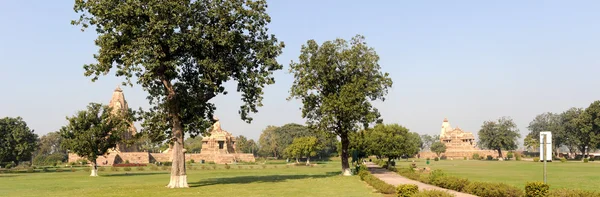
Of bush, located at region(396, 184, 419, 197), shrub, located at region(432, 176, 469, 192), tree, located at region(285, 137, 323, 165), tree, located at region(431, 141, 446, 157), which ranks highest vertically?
bush, located at region(396, 184, 419, 197)

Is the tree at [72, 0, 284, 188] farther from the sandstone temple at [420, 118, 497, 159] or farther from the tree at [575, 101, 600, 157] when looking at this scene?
the sandstone temple at [420, 118, 497, 159]

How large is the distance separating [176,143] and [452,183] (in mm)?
17048

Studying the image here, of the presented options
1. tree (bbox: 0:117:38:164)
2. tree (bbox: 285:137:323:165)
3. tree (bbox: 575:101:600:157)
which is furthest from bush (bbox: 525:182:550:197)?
tree (bbox: 575:101:600:157)

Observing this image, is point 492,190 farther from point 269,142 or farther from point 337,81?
point 269,142

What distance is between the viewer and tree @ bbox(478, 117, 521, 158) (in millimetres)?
125375

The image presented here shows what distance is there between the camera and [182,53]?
32594 millimetres

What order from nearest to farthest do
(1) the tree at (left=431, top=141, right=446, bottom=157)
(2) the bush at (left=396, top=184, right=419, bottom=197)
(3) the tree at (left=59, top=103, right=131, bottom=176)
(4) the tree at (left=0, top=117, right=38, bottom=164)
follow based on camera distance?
(2) the bush at (left=396, top=184, right=419, bottom=197)
(3) the tree at (left=59, top=103, right=131, bottom=176)
(4) the tree at (left=0, top=117, right=38, bottom=164)
(1) the tree at (left=431, top=141, right=446, bottom=157)

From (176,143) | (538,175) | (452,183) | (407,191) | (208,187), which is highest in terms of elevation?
(176,143)

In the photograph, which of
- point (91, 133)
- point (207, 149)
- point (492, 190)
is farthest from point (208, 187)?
point (207, 149)

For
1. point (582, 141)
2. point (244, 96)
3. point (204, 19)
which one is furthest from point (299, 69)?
point (582, 141)

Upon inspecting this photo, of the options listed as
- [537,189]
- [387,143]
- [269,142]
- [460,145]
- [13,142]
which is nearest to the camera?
[537,189]

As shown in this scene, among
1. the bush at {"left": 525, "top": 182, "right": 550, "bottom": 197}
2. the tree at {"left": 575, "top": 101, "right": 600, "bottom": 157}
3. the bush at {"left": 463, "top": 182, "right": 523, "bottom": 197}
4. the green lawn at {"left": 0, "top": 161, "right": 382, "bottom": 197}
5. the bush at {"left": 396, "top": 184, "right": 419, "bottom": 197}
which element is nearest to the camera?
the bush at {"left": 525, "top": 182, "right": 550, "bottom": 197}

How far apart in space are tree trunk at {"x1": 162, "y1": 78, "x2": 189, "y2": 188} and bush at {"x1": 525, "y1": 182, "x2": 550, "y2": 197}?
65.7 ft

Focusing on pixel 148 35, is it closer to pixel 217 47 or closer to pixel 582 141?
pixel 217 47
